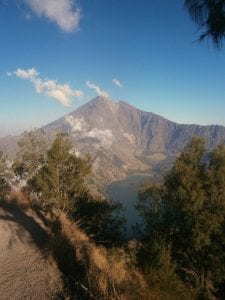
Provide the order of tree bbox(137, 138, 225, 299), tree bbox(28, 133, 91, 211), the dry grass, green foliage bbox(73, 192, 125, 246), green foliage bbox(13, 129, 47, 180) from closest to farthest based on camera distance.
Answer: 1. the dry grass
2. tree bbox(28, 133, 91, 211)
3. green foliage bbox(73, 192, 125, 246)
4. tree bbox(137, 138, 225, 299)
5. green foliage bbox(13, 129, 47, 180)

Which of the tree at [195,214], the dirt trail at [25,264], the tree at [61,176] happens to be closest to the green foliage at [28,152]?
the tree at [61,176]

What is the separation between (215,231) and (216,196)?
9.90 feet

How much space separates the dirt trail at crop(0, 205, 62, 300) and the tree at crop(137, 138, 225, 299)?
13479mm

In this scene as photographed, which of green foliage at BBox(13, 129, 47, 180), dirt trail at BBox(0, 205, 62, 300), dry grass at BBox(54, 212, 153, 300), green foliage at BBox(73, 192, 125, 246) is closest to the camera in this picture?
dry grass at BBox(54, 212, 153, 300)

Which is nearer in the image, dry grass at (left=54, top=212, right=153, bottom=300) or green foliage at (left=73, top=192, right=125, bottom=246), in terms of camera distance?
dry grass at (left=54, top=212, right=153, bottom=300)

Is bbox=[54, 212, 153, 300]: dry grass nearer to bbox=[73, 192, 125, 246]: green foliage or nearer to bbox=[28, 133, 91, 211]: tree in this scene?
bbox=[28, 133, 91, 211]: tree

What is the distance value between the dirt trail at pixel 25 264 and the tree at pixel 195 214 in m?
13.5

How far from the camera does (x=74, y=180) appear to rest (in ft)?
73.8

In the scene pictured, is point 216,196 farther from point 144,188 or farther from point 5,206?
point 5,206

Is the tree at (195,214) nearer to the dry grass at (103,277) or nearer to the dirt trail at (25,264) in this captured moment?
the dirt trail at (25,264)

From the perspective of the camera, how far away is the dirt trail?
260 inches

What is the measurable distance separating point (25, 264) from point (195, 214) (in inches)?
740

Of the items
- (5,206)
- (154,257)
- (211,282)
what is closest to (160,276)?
(154,257)

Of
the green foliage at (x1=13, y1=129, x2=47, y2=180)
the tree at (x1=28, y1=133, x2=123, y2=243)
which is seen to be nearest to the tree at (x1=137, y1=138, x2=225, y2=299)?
the tree at (x1=28, y1=133, x2=123, y2=243)
